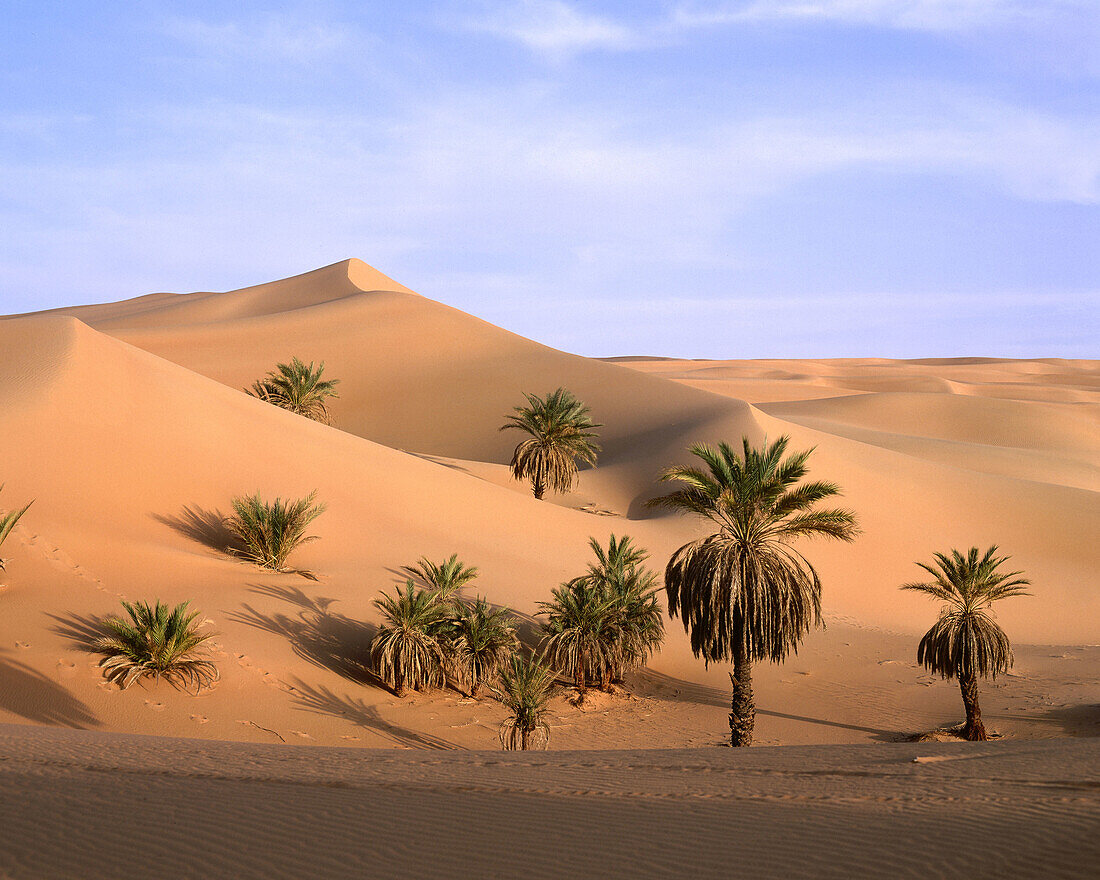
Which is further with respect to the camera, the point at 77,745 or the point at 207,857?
the point at 77,745

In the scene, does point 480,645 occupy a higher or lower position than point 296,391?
lower

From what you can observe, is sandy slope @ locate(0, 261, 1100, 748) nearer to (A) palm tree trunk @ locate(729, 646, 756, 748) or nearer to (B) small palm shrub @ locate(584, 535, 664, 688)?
(B) small palm shrub @ locate(584, 535, 664, 688)

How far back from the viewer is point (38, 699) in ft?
40.6

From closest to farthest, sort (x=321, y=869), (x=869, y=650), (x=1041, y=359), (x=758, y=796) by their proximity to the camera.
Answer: (x=321, y=869) → (x=758, y=796) → (x=869, y=650) → (x=1041, y=359)

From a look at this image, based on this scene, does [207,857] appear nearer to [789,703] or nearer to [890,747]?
[890,747]

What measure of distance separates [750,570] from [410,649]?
216 inches

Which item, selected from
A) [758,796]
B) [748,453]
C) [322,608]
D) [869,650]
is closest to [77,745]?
[758,796]

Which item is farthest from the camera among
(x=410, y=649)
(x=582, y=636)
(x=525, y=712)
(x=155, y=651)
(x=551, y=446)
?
(x=551, y=446)

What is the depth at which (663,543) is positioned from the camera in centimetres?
2742

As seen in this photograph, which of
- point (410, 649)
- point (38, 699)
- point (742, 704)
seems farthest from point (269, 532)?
point (742, 704)

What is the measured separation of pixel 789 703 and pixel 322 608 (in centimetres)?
875

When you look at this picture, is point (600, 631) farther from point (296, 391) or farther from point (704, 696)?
point (296, 391)

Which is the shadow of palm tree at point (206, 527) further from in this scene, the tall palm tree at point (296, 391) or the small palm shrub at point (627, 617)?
the tall palm tree at point (296, 391)

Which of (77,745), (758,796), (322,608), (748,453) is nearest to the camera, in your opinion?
(758,796)
